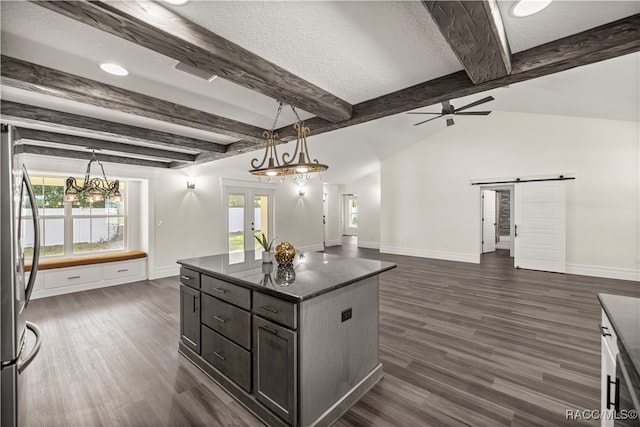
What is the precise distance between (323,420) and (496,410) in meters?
1.22

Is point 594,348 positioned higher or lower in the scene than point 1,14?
lower

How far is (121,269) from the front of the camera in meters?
5.50

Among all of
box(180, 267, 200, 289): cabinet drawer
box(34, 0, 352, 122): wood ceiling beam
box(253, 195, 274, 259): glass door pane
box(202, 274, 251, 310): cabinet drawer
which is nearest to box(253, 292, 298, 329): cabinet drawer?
box(202, 274, 251, 310): cabinet drawer

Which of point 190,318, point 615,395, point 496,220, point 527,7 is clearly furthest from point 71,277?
point 496,220

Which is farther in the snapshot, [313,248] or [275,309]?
[313,248]

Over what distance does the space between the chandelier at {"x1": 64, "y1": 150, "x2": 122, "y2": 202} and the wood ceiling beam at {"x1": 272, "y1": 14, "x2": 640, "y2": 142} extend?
15.2 ft

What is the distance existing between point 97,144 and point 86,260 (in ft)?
7.41

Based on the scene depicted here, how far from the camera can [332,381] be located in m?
1.94

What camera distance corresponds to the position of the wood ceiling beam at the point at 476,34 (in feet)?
4.98

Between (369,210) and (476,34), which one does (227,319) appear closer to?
(476,34)

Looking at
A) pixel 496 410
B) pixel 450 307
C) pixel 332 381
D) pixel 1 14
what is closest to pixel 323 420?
pixel 332 381

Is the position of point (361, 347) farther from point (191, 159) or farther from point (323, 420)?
point (191, 159)

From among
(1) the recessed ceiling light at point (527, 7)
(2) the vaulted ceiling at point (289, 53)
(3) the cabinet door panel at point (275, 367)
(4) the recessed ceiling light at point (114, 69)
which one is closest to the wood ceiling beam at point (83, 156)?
(2) the vaulted ceiling at point (289, 53)

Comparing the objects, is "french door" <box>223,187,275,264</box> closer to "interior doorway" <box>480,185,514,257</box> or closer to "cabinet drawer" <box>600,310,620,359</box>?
"interior doorway" <box>480,185,514,257</box>
